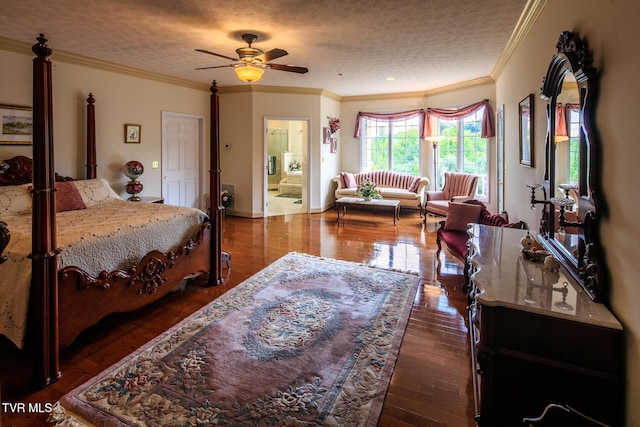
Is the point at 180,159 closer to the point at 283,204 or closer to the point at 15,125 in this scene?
the point at 15,125

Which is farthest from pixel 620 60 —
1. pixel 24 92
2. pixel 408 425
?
pixel 24 92

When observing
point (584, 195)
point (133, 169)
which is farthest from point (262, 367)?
point (133, 169)

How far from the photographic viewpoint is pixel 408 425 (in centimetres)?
182

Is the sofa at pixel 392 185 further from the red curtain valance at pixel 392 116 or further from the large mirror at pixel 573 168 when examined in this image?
the large mirror at pixel 573 168

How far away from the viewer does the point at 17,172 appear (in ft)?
13.8

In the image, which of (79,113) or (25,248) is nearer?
(25,248)

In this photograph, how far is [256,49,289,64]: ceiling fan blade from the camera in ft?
11.9

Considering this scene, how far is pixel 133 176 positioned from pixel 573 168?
219 inches

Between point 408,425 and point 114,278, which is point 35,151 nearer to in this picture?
point 114,278

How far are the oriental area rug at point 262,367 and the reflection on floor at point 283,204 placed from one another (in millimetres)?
4524

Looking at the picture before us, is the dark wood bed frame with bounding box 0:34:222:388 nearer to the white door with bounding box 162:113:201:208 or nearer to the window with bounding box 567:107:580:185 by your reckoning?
the window with bounding box 567:107:580:185

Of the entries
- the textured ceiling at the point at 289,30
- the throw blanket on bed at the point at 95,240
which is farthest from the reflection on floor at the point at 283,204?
the throw blanket on bed at the point at 95,240

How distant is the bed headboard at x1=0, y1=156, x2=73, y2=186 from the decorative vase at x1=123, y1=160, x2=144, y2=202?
127cm

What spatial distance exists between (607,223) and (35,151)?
2925mm
